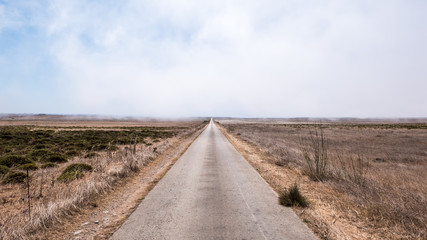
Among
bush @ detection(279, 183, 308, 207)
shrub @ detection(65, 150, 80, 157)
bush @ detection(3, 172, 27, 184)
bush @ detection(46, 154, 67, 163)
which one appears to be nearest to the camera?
bush @ detection(279, 183, 308, 207)

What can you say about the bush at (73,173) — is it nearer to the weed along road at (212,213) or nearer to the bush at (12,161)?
the bush at (12,161)

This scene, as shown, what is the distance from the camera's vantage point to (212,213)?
5.56 metres

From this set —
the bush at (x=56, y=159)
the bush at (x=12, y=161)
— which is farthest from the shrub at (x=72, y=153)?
the bush at (x=12, y=161)

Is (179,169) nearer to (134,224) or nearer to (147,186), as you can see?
(147,186)

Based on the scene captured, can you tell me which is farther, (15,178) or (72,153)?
(72,153)

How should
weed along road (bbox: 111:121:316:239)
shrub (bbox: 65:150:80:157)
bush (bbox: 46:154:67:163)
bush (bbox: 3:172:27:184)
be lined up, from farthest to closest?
shrub (bbox: 65:150:80:157) → bush (bbox: 46:154:67:163) → bush (bbox: 3:172:27:184) → weed along road (bbox: 111:121:316:239)

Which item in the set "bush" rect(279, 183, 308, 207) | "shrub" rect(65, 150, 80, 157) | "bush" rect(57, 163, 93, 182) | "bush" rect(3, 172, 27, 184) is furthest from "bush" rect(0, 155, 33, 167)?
"bush" rect(279, 183, 308, 207)

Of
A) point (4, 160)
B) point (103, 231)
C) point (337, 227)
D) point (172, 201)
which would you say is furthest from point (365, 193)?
point (4, 160)

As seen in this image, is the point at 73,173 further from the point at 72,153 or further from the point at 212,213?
the point at 212,213

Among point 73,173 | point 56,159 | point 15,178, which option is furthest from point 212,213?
point 56,159

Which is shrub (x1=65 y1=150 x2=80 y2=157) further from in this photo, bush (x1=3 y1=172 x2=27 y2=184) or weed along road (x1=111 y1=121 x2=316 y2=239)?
weed along road (x1=111 y1=121 x2=316 y2=239)

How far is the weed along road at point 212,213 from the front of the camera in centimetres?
452

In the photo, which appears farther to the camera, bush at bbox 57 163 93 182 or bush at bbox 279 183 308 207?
bush at bbox 57 163 93 182

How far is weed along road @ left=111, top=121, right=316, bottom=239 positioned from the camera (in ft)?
14.8
